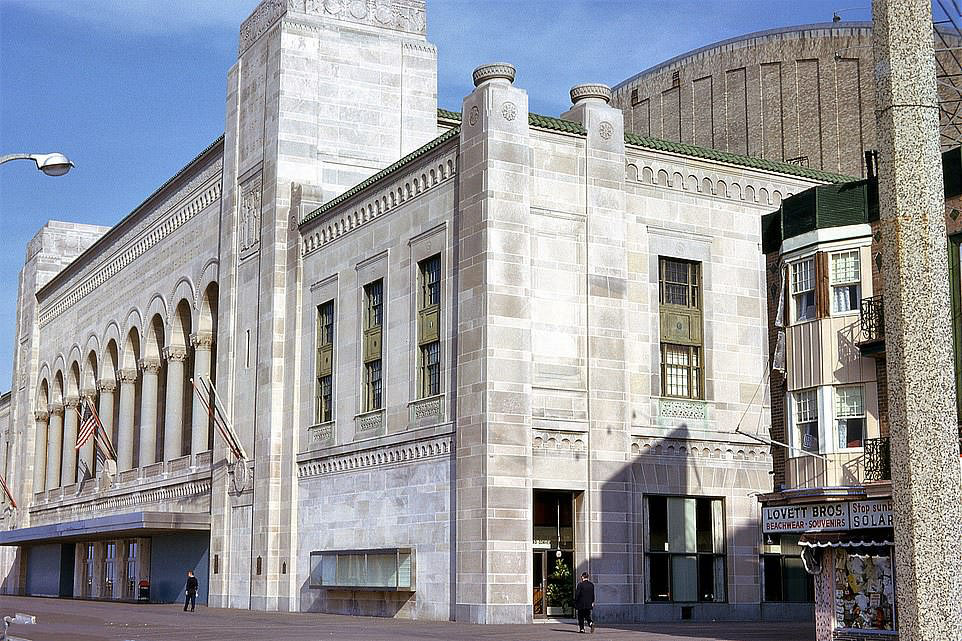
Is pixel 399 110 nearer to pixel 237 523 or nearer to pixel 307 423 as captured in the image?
pixel 307 423

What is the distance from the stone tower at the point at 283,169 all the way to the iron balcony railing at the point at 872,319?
2347cm

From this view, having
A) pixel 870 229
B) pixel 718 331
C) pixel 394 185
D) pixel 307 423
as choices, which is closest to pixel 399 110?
pixel 394 185

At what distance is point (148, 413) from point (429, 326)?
1096 inches

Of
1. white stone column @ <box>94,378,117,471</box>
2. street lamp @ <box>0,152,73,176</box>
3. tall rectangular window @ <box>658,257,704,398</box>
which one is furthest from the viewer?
white stone column @ <box>94,378,117,471</box>

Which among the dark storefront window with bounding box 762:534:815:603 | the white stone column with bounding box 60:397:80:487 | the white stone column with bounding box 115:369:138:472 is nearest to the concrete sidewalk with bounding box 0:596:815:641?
the dark storefront window with bounding box 762:534:815:603

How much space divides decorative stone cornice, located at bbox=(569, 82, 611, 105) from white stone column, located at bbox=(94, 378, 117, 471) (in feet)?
123

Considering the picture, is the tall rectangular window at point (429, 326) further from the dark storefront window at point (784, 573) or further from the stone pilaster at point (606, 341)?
the dark storefront window at point (784, 573)

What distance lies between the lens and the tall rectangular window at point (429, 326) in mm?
37625

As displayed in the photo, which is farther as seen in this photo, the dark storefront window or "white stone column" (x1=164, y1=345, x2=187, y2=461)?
"white stone column" (x1=164, y1=345, x2=187, y2=461)

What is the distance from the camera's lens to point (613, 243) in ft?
124

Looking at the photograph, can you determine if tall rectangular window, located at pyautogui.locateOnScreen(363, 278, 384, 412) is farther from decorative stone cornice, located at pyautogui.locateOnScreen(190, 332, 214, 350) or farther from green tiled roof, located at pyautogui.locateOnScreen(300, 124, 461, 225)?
decorative stone cornice, located at pyautogui.locateOnScreen(190, 332, 214, 350)

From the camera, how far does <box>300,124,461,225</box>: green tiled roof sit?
125 feet

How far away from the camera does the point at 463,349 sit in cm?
3581

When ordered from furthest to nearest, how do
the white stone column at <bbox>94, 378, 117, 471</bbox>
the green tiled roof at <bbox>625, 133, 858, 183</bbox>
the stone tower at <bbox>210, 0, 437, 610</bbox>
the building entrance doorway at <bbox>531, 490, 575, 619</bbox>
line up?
1. the white stone column at <bbox>94, 378, 117, 471</bbox>
2. the stone tower at <bbox>210, 0, 437, 610</bbox>
3. the green tiled roof at <bbox>625, 133, 858, 183</bbox>
4. the building entrance doorway at <bbox>531, 490, 575, 619</bbox>
